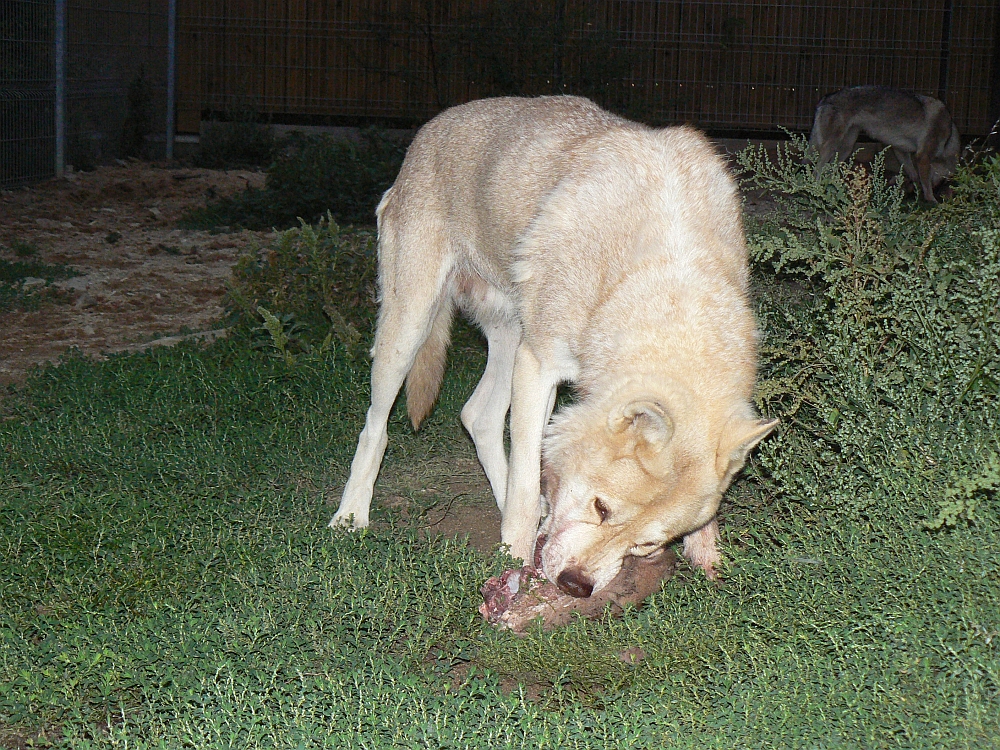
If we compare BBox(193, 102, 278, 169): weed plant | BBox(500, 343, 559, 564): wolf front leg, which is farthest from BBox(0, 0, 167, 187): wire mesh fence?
BBox(500, 343, 559, 564): wolf front leg

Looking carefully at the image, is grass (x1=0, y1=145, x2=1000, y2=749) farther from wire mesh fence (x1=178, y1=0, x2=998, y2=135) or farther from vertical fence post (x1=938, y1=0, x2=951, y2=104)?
vertical fence post (x1=938, y1=0, x2=951, y2=104)

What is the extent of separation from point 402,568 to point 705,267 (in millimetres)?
1634

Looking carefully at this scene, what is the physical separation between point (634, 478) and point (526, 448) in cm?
83

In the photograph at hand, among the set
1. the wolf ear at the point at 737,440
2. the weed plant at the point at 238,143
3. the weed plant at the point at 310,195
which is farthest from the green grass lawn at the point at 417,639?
the weed plant at the point at 238,143

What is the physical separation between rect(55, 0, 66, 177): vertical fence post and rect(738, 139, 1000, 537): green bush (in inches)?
433

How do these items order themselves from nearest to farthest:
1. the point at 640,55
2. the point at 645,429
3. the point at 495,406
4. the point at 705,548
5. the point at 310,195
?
the point at 645,429 → the point at 705,548 → the point at 495,406 → the point at 310,195 → the point at 640,55

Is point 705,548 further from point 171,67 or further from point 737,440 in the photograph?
point 171,67

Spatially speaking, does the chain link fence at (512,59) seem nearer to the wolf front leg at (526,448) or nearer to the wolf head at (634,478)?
the wolf front leg at (526,448)

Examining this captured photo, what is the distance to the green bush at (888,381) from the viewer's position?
3.40 m

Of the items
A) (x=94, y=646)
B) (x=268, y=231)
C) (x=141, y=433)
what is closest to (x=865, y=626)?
(x=94, y=646)

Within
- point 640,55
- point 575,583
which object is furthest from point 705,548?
point 640,55

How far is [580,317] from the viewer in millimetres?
3875

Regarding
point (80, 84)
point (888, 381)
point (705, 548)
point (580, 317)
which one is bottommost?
point (705, 548)

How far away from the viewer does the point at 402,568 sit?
13.2 feet
